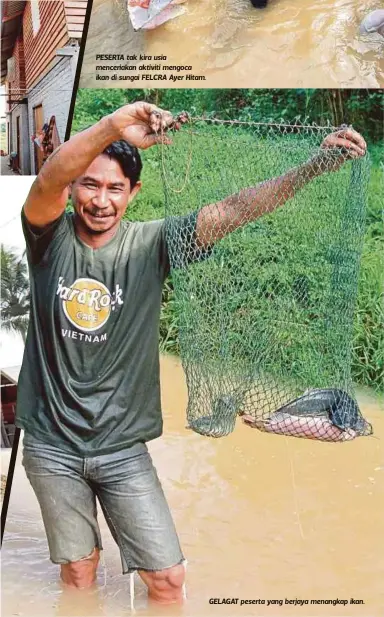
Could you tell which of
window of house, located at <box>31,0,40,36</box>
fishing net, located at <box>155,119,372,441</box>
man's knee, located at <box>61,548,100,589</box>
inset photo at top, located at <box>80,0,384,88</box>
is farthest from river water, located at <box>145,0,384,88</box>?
man's knee, located at <box>61,548,100,589</box>

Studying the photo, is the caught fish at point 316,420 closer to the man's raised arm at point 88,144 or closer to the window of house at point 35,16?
the man's raised arm at point 88,144

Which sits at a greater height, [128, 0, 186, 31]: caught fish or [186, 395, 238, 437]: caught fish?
[128, 0, 186, 31]: caught fish

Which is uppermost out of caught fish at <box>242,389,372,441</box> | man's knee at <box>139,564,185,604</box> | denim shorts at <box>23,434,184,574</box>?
caught fish at <box>242,389,372,441</box>

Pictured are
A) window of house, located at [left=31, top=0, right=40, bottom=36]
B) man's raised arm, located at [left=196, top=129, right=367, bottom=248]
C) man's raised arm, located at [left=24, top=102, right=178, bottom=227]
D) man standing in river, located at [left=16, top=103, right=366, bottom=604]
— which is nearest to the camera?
man's raised arm, located at [left=24, top=102, right=178, bottom=227]

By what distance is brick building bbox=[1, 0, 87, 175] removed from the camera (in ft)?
13.7

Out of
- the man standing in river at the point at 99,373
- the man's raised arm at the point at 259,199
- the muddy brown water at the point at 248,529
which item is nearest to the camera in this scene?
the man's raised arm at the point at 259,199

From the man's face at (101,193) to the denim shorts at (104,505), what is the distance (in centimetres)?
91

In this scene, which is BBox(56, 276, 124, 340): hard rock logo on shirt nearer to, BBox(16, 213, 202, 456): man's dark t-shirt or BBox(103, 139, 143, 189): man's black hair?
BBox(16, 213, 202, 456): man's dark t-shirt

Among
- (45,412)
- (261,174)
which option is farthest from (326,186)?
(45,412)

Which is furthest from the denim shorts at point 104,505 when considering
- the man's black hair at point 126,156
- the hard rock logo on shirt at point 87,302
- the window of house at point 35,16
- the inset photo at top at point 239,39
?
the window of house at point 35,16

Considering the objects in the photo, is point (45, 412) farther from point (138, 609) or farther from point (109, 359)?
point (138, 609)

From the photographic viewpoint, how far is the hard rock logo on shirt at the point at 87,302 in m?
3.87

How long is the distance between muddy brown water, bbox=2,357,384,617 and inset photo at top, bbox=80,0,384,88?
151cm

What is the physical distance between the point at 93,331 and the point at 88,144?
Answer: 807mm
